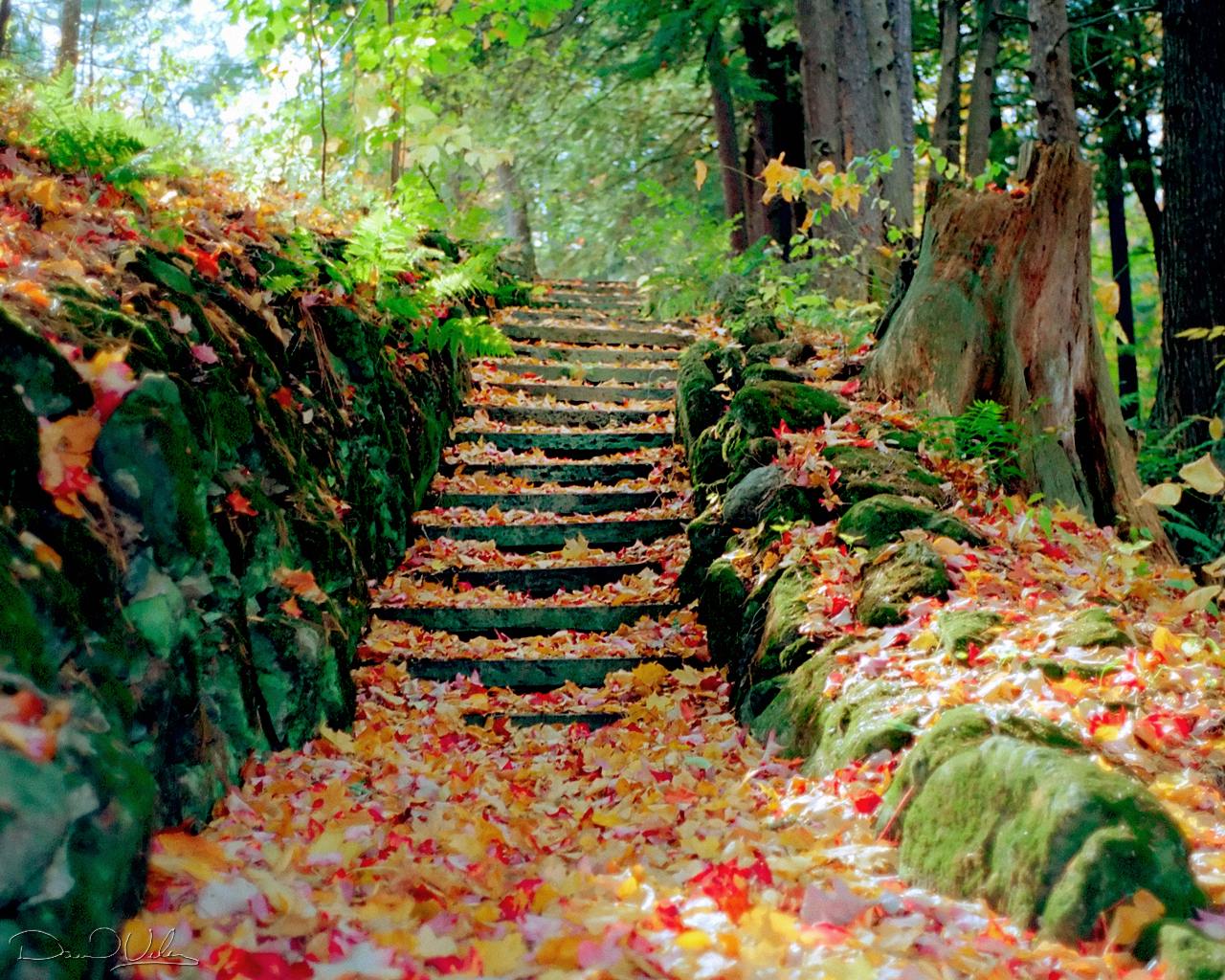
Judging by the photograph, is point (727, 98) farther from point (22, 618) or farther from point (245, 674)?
point (22, 618)

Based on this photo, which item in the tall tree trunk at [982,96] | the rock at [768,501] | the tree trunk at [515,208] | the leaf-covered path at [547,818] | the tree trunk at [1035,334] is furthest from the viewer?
the tree trunk at [515,208]

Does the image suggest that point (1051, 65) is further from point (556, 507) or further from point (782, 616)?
point (782, 616)

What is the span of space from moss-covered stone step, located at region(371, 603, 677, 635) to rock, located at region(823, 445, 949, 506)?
1.26 metres

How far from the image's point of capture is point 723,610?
503 centimetres

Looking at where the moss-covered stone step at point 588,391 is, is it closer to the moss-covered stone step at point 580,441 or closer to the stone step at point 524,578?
the moss-covered stone step at point 580,441

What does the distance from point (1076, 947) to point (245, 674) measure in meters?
2.61

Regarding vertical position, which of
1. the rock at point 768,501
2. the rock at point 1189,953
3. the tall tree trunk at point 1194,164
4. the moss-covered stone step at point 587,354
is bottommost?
the rock at point 1189,953

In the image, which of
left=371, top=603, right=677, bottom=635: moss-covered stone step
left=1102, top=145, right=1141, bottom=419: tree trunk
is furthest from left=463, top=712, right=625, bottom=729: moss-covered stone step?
left=1102, top=145, right=1141, bottom=419: tree trunk

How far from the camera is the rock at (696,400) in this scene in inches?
271

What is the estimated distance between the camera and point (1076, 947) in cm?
207

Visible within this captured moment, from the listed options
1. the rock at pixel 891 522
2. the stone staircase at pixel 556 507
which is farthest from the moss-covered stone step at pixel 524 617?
the rock at pixel 891 522

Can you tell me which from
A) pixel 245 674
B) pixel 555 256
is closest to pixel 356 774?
pixel 245 674

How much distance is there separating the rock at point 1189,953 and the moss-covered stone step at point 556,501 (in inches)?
194
